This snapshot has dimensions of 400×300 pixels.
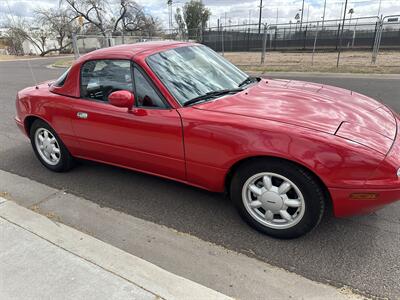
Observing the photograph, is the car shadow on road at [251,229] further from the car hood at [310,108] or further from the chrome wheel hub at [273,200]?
the car hood at [310,108]

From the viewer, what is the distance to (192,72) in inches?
123

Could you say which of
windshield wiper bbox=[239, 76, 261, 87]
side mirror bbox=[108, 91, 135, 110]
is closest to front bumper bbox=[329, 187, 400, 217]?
windshield wiper bbox=[239, 76, 261, 87]

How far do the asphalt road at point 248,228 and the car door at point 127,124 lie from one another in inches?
13.5

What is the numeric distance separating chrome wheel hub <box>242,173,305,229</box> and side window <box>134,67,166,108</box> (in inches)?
42.1

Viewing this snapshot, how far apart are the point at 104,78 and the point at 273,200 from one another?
2116mm

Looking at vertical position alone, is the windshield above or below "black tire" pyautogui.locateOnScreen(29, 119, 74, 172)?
above

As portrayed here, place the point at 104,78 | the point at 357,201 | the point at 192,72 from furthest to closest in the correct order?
the point at 104,78, the point at 192,72, the point at 357,201

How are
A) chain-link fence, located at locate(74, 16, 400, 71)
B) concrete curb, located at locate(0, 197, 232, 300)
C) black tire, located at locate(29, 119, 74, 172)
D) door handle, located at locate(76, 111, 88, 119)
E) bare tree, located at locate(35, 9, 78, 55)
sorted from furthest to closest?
bare tree, located at locate(35, 9, 78, 55), chain-link fence, located at locate(74, 16, 400, 71), black tire, located at locate(29, 119, 74, 172), door handle, located at locate(76, 111, 88, 119), concrete curb, located at locate(0, 197, 232, 300)

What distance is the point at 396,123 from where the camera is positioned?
2758 mm

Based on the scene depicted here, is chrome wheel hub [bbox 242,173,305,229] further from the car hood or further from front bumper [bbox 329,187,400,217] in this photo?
the car hood

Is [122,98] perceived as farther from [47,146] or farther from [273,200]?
[47,146]

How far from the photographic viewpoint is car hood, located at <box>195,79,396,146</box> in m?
2.45

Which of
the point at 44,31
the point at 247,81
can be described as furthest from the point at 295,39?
the point at 44,31

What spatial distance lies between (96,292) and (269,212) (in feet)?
4.61
